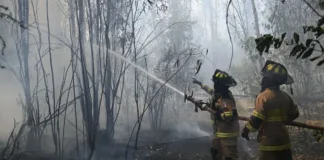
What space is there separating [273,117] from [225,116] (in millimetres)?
892

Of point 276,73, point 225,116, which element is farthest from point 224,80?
point 276,73

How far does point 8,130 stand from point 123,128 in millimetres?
3762

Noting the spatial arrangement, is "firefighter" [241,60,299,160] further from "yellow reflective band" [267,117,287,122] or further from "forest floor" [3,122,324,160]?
"forest floor" [3,122,324,160]

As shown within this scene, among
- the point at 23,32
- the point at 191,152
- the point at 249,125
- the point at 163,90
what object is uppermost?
the point at 23,32

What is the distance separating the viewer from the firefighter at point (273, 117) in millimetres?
Result: 3992

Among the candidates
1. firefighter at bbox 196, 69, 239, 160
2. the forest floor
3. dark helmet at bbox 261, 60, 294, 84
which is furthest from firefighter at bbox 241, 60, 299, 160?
the forest floor

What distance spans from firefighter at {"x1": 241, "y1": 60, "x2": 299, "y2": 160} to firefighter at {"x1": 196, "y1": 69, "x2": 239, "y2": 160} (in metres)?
0.77

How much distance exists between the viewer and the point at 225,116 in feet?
15.7

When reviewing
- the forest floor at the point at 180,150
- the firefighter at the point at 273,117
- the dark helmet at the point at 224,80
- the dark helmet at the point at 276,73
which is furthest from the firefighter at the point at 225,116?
the forest floor at the point at 180,150

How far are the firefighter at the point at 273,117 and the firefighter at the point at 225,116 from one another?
30.3 inches

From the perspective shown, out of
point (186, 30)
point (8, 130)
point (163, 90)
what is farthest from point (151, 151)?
point (186, 30)

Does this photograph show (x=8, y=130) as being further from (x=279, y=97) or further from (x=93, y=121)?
(x=279, y=97)

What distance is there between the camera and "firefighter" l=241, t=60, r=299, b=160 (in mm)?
3992

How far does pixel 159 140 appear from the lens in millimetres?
9492
